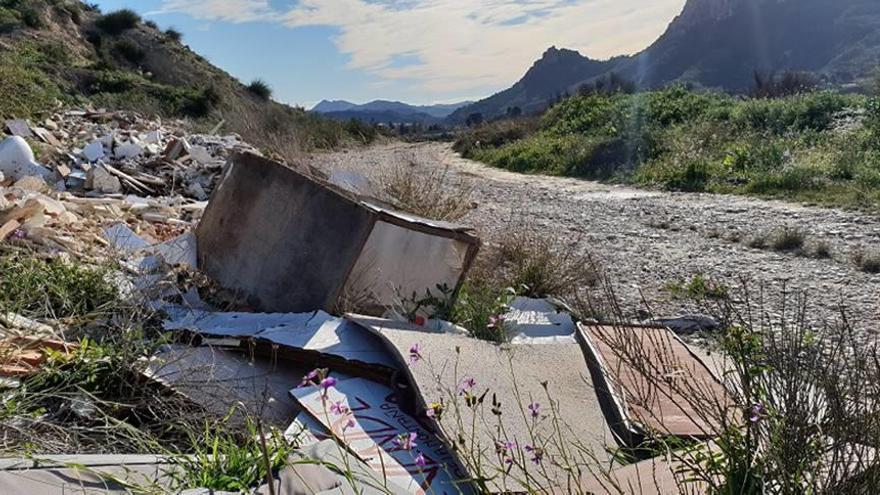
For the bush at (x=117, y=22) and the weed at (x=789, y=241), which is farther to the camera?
the bush at (x=117, y=22)

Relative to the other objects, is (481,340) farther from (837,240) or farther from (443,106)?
(443,106)

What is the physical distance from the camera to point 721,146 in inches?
537

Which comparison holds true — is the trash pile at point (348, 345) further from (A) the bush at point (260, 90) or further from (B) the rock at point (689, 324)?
(A) the bush at point (260, 90)

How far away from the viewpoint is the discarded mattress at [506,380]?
285 cm

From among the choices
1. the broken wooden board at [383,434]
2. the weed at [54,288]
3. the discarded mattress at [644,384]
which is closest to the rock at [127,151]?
the weed at [54,288]

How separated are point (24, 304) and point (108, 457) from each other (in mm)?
1955

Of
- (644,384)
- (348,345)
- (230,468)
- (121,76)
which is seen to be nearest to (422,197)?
(348,345)

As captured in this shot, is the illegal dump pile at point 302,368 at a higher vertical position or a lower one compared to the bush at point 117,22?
lower

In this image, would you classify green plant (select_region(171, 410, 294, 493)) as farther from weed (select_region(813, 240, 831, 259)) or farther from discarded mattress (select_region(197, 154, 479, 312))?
weed (select_region(813, 240, 831, 259))

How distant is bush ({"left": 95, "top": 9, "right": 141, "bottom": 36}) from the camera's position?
32.3 metres

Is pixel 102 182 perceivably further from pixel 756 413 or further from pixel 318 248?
pixel 756 413

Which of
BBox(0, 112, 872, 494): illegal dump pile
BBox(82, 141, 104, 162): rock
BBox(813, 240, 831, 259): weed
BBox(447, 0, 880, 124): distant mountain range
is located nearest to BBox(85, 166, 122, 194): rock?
BBox(82, 141, 104, 162): rock

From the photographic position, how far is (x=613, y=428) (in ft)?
9.77

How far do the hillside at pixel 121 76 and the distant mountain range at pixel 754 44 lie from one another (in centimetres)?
2319
